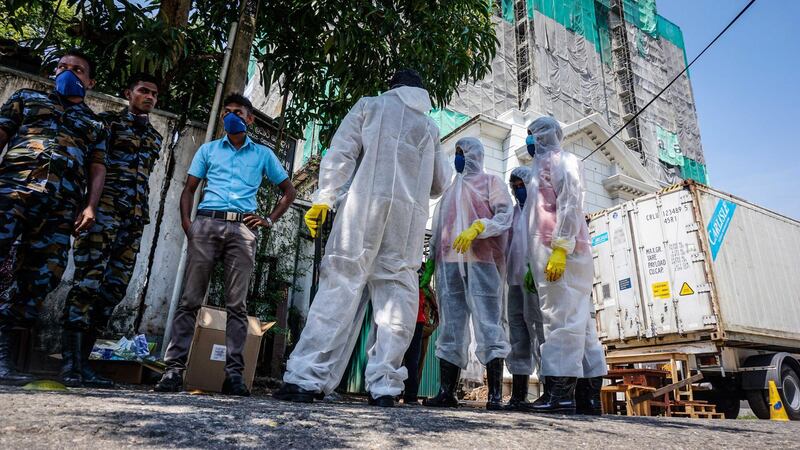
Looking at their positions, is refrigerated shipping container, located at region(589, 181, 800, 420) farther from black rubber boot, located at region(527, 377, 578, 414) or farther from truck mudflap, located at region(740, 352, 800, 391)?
black rubber boot, located at region(527, 377, 578, 414)

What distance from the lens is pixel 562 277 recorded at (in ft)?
10.6

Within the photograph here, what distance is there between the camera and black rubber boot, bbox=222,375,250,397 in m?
2.66

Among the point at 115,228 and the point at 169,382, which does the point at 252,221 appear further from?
the point at 169,382

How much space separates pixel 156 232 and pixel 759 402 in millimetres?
6758

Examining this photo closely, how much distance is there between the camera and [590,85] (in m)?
23.2

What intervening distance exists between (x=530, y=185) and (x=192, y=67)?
159 inches

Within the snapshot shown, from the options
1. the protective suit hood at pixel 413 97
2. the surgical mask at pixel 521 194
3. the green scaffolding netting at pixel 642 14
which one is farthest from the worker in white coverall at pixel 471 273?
the green scaffolding netting at pixel 642 14

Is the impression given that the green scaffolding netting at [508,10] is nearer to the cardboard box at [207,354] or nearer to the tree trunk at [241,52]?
the tree trunk at [241,52]

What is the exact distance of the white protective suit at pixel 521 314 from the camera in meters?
3.66

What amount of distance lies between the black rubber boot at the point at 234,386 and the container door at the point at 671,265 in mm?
5580

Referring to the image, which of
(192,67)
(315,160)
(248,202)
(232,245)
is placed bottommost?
(232,245)

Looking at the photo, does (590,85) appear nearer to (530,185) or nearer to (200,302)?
(530,185)

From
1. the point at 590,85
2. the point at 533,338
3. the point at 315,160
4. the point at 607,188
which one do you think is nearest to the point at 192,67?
the point at 533,338

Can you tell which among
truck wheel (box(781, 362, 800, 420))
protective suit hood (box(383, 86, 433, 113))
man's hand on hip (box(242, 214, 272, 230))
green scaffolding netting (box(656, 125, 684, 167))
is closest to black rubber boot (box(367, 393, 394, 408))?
man's hand on hip (box(242, 214, 272, 230))
